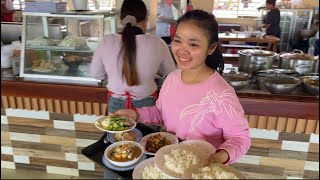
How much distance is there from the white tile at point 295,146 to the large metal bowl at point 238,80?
0.62 meters

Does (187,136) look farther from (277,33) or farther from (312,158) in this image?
(277,33)

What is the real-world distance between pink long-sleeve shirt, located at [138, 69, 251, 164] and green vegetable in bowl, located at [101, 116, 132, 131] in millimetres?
208

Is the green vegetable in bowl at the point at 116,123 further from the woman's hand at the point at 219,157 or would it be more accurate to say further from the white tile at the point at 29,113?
the white tile at the point at 29,113

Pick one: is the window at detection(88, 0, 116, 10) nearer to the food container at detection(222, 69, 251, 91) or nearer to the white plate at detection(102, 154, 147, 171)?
the food container at detection(222, 69, 251, 91)

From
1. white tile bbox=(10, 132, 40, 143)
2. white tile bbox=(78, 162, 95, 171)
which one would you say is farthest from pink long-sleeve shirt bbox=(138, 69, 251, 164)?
white tile bbox=(10, 132, 40, 143)

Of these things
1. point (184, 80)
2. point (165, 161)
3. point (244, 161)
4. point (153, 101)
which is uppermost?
point (184, 80)

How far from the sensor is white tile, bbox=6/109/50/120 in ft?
8.80

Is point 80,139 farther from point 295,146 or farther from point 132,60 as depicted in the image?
point 295,146

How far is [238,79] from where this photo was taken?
226 centimetres

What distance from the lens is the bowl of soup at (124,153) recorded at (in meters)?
1.15

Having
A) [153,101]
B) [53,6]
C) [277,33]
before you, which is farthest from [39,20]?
[277,33]

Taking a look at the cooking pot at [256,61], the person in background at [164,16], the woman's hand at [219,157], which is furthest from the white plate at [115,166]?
the person in background at [164,16]

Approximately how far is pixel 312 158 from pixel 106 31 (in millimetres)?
2125

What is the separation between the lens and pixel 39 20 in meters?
2.60
